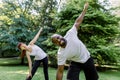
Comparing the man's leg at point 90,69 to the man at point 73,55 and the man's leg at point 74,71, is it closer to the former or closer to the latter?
the man at point 73,55

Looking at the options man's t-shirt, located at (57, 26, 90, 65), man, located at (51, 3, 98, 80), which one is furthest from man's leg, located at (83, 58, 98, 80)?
man's t-shirt, located at (57, 26, 90, 65)

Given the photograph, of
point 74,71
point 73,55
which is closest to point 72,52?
point 73,55

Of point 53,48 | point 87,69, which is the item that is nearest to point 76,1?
point 53,48

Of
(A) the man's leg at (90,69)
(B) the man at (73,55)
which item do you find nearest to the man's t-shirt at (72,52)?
(B) the man at (73,55)

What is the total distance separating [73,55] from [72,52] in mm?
79

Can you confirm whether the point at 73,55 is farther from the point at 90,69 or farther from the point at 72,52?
the point at 90,69

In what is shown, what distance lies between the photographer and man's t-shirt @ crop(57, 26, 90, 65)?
457 cm

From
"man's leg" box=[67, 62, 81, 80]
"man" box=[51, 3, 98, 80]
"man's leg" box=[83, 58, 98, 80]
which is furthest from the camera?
"man's leg" box=[67, 62, 81, 80]

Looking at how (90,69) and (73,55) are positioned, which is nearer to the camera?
(73,55)

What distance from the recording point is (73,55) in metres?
4.66

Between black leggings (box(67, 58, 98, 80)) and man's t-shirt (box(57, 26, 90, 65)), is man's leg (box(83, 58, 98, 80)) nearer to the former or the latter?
black leggings (box(67, 58, 98, 80))

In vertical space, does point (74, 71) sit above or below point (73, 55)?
below

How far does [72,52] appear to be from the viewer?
4.61m

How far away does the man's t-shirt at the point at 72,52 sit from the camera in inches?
180
